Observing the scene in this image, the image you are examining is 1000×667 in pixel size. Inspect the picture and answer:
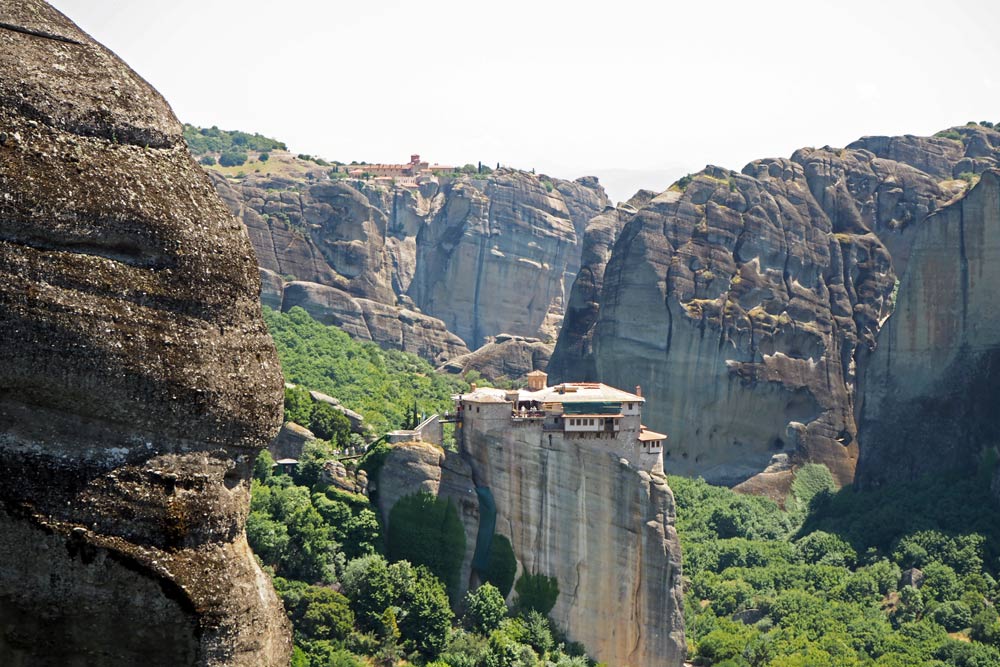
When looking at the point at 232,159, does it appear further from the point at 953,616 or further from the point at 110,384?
the point at 110,384

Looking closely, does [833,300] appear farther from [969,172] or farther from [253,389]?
[253,389]

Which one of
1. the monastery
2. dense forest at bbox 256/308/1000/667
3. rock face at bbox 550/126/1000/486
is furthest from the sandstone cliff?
the monastery

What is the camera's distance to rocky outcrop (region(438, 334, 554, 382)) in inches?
5330

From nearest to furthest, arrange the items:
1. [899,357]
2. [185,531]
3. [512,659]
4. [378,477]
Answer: [185,531] < [512,659] < [378,477] < [899,357]

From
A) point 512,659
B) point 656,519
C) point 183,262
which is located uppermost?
point 183,262

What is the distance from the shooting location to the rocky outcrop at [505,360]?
444 ft

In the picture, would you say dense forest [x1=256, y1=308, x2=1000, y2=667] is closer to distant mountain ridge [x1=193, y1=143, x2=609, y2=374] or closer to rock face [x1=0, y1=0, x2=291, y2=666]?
distant mountain ridge [x1=193, y1=143, x2=609, y2=374]

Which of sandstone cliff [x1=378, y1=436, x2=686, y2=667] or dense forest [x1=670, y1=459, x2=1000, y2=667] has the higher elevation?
sandstone cliff [x1=378, y1=436, x2=686, y2=667]

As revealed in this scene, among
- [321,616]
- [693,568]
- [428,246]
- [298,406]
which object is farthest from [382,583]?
[428,246]

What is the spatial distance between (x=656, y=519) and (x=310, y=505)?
562 inches

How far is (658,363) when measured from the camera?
10881 cm

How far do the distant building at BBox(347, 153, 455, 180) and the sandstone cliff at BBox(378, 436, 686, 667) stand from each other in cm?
10912

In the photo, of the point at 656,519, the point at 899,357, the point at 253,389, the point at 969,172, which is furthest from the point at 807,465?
the point at 253,389

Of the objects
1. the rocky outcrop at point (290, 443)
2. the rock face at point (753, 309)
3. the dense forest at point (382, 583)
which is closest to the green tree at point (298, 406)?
the rocky outcrop at point (290, 443)
